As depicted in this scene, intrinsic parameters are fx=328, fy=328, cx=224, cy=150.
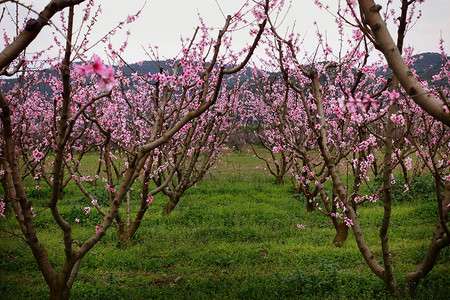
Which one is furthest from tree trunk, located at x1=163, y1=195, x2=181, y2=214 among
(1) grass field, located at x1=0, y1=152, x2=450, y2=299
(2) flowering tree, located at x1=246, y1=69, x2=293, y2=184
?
(2) flowering tree, located at x1=246, y1=69, x2=293, y2=184

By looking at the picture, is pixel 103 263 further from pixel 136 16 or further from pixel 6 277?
pixel 136 16

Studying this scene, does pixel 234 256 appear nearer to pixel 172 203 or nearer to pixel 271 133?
pixel 172 203

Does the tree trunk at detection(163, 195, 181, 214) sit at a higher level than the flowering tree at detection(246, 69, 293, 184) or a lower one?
lower

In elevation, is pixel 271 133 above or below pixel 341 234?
above

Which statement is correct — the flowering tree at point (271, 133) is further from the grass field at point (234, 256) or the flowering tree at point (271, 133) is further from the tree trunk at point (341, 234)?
the tree trunk at point (341, 234)

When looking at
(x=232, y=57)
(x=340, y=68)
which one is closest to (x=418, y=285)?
(x=340, y=68)

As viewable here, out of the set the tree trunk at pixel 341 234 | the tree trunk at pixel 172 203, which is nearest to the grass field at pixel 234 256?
the tree trunk at pixel 341 234

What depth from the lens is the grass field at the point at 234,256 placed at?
470cm

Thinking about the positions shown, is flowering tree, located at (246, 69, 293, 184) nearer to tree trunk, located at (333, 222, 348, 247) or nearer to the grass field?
the grass field

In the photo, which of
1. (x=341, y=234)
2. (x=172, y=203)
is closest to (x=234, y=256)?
(x=341, y=234)

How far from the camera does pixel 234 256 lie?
244 inches

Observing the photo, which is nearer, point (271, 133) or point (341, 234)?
point (341, 234)

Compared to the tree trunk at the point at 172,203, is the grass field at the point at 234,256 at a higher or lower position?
lower

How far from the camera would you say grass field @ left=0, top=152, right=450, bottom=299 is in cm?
470
